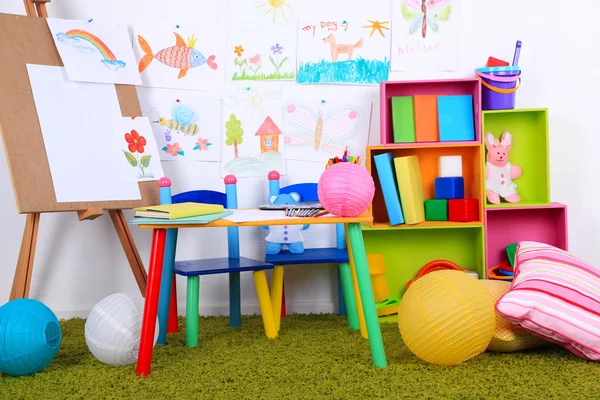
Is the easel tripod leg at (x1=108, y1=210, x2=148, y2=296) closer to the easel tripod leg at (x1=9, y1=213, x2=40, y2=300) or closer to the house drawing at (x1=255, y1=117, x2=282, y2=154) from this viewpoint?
the easel tripod leg at (x1=9, y1=213, x2=40, y2=300)

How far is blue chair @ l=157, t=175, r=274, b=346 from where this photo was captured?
8.00 feet

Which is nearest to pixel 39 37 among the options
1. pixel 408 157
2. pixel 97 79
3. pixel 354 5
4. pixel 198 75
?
pixel 97 79

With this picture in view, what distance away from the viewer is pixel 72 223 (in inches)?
121

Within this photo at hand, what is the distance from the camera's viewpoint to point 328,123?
3.01 meters

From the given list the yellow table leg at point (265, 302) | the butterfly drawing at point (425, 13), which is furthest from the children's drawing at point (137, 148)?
the butterfly drawing at point (425, 13)

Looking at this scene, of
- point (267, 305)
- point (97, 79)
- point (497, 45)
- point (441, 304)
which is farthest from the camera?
point (497, 45)

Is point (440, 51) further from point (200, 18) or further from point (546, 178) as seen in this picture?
point (200, 18)

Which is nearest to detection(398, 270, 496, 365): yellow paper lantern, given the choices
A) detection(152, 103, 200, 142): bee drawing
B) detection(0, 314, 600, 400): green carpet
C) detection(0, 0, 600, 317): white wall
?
detection(0, 314, 600, 400): green carpet

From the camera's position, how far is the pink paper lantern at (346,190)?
206 centimetres

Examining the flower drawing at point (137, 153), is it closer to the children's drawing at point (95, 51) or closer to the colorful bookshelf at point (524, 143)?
the children's drawing at point (95, 51)

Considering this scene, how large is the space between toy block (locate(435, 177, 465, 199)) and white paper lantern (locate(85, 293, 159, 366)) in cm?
137

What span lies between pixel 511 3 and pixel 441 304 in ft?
5.24

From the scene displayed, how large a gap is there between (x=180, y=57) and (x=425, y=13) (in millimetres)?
1096

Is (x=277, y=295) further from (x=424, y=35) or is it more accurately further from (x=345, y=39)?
(x=424, y=35)
